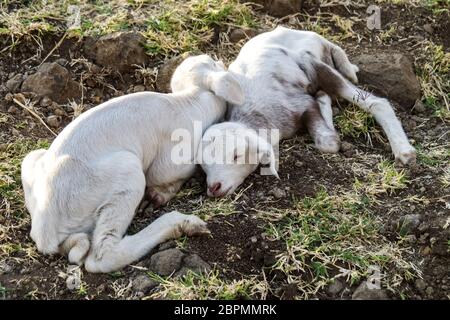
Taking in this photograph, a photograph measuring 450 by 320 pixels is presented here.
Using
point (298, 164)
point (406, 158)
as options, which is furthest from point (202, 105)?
point (406, 158)

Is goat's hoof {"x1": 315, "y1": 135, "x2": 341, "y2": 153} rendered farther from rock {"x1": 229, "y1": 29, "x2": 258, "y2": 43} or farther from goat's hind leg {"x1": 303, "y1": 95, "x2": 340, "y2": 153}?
rock {"x1": 229, "y1": 29, "x2": 258, "y2": 43}

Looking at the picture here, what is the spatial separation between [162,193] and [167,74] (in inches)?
61.8

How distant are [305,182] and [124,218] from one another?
4.66 feet

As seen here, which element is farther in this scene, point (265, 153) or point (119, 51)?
point (119, 51)

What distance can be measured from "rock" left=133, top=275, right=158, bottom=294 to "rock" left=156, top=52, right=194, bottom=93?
2427 mm

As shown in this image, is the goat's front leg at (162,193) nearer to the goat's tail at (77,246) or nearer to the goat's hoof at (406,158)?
the goat's tail at (77,246)

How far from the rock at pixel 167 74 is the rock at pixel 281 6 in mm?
1397

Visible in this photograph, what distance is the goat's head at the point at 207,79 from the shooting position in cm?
569

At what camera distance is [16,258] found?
15.4ft

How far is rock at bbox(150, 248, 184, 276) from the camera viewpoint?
14.8 feet

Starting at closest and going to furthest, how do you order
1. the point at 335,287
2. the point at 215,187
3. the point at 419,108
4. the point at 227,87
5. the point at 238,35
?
the point at 335,287 → the point at 215,187 → the point at 227,87 → the point at 419,108 → the point at 238,35

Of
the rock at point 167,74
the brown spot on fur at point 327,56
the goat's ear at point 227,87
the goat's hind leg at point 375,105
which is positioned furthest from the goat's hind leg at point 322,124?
the rock at point 167,74

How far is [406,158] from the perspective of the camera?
5625mm

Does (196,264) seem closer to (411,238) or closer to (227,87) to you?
(411,238)
